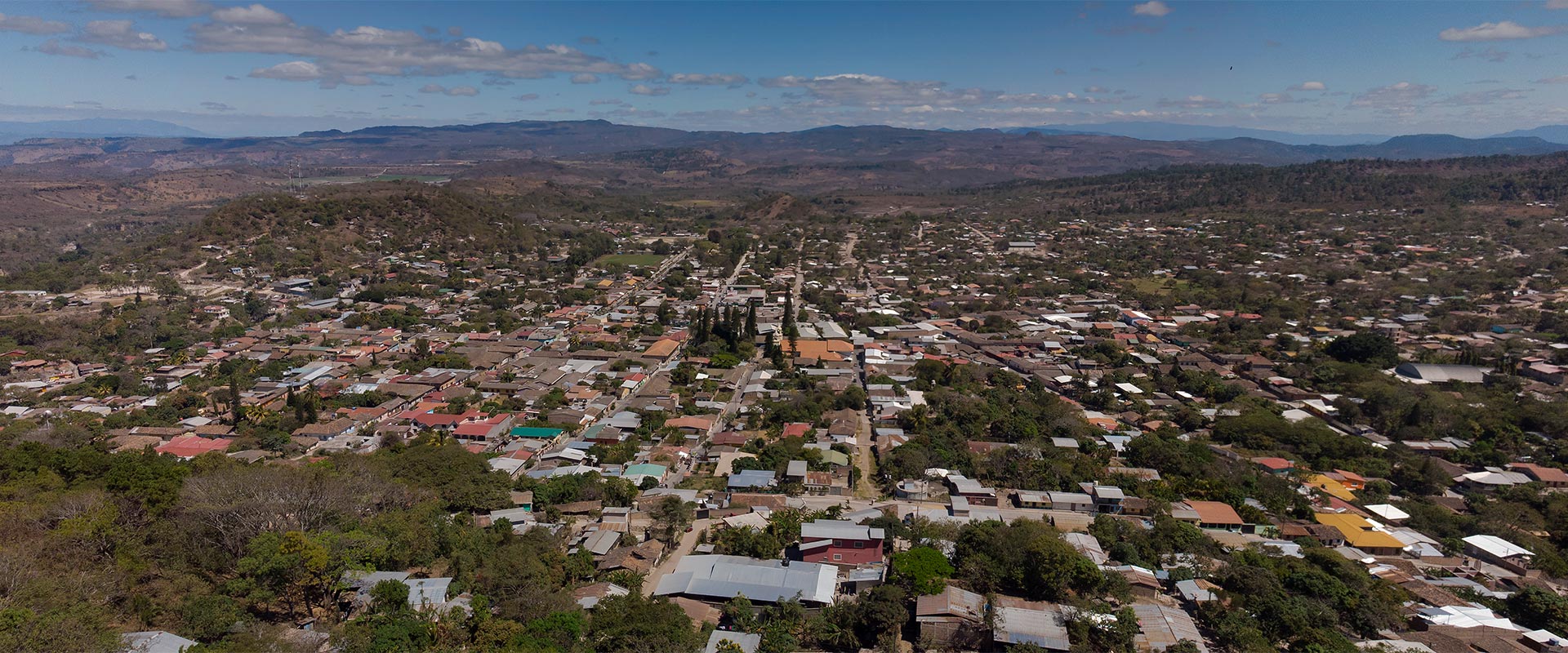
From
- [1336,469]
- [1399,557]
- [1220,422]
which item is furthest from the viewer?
[1220,422]

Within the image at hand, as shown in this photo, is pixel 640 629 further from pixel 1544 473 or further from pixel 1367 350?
pixel 1367 350

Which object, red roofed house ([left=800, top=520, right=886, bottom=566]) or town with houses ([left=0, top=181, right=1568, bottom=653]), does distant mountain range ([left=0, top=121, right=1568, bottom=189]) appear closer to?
town with houses ([left=0, top=181, right=1568, bottom=653])

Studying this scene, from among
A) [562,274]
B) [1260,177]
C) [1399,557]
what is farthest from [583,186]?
[1399,557]

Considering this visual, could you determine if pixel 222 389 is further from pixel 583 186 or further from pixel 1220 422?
pixel 583 186

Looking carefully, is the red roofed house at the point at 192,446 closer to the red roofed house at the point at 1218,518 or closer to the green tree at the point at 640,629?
the green tree at the point at 640,629

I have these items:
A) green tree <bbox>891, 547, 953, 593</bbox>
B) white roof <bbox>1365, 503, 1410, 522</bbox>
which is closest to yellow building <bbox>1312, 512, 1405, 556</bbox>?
white roof <bbox>1365, 503, 1410, 522</bbox>

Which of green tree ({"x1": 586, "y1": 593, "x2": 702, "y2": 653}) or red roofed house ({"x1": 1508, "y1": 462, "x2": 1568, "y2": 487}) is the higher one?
red roofed house ({"x1": 1508, "y1": 462, "x2": 1568, "y2": 487})

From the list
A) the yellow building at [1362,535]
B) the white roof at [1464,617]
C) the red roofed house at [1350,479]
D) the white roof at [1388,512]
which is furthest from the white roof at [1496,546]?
the white roof at [1464,617]

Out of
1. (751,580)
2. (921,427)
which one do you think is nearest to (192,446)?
(751,580)
